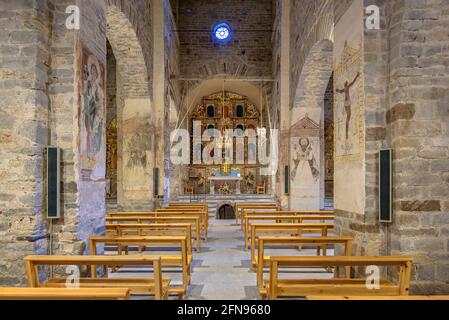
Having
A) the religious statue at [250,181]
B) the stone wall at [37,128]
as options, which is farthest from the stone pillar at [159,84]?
the religious statue at [250,181]

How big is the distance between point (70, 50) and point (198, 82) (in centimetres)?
1351

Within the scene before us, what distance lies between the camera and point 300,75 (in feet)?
36.2

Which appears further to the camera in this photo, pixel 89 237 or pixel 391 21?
pixel 89 237

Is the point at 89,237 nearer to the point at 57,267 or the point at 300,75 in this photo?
the point at 57,267

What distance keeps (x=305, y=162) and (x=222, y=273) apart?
7136mm

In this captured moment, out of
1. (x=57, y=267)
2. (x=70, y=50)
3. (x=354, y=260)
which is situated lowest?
(x=57, y=267)

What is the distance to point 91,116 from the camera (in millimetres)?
5688

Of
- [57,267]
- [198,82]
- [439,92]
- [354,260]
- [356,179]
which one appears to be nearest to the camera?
[354,260]

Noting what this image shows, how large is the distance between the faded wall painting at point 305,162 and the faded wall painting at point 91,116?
24.1ft

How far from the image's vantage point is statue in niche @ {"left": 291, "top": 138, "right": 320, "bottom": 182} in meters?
12.4

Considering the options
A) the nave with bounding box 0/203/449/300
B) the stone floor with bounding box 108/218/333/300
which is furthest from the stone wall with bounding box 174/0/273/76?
the stone floor with bounding box 108/218/333/300

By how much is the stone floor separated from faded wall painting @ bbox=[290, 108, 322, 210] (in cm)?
410

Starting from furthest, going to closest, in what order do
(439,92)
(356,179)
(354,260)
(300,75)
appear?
(300,75) → (356,179) → (439,92) → (354,260)

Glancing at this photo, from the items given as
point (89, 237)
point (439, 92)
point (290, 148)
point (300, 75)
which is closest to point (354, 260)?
point (439, 92)
